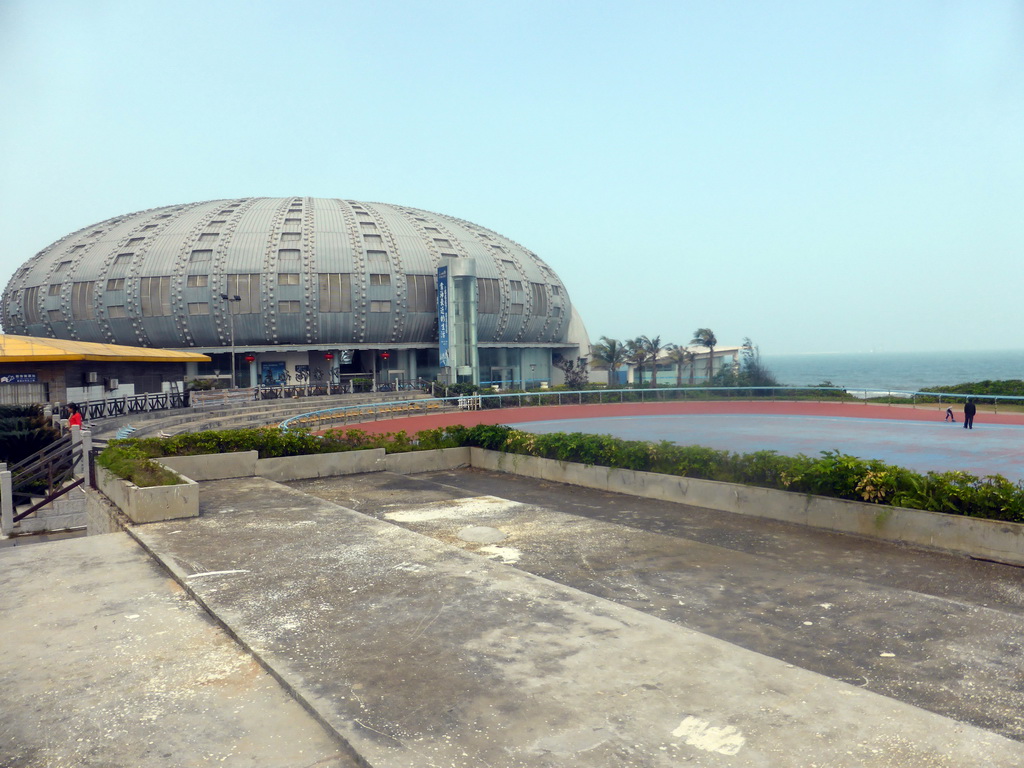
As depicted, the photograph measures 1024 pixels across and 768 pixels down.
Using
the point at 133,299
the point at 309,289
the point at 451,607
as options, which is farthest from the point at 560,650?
the point at 133,299

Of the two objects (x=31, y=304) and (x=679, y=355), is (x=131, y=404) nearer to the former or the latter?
(x=31, y=304)

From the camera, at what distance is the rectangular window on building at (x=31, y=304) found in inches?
2594

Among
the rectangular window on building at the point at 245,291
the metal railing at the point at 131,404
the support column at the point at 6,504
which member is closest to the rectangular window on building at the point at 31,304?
the rectangular window on building at the point at 245,291

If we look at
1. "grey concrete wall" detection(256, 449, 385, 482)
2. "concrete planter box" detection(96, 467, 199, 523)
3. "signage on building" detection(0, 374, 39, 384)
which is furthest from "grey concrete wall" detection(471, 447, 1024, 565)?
"signage on building" detection(0, 374, 39, 384)

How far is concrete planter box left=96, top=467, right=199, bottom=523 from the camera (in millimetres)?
12469

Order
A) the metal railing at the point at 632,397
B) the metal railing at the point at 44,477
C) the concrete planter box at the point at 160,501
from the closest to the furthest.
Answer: the concrete planter box at the point at 160,501 → the metal railing at the point at 44,477 → the metal railing at the point at 632,397

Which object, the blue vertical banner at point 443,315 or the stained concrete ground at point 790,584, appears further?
the blue vertical banner at point 443,315

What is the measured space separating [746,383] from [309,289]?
115 feet

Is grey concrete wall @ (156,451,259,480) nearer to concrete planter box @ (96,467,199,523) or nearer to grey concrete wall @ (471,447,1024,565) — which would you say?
concrete planter box @ (96,467,199,523)

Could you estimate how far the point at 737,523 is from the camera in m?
13.6

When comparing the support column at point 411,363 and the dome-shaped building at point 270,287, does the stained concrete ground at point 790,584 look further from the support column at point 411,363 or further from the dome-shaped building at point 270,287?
the support column at point 411,363

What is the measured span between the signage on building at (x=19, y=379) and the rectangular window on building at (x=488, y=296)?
40680 millimetres

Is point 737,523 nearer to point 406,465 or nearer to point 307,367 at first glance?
point 406,465

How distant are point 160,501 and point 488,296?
187 ft
